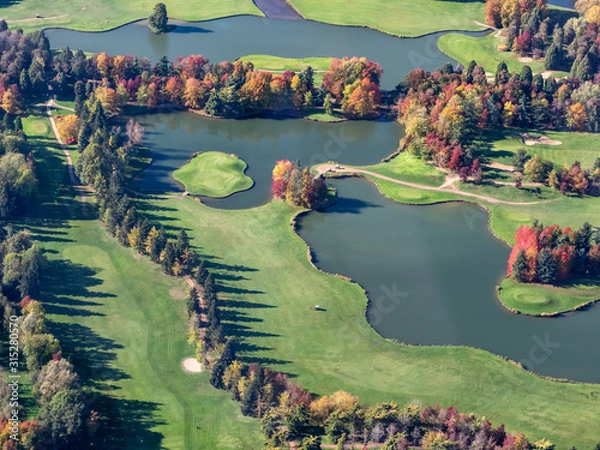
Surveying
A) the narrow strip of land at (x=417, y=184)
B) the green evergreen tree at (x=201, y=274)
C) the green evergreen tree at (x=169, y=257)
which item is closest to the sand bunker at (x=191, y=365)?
the green evergreen tree at (x=201, y=274)

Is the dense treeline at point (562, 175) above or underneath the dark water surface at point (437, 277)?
above

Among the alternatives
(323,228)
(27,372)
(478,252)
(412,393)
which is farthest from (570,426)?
(27,372)

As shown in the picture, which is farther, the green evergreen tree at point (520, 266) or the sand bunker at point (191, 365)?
the green evergreen tree at point (520, 266)

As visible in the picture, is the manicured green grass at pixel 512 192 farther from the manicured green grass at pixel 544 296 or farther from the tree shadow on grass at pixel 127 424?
the tree shadow on grass at pixel 127 424

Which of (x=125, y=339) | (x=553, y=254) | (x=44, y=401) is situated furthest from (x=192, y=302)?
(x=553, y=254)

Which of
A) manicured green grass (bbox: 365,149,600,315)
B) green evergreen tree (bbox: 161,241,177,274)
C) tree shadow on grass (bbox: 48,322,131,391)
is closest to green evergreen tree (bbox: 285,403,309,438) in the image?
tree shadow on grass (bbox: 48,322,131,391)

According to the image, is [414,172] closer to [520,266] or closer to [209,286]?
[520,266]
